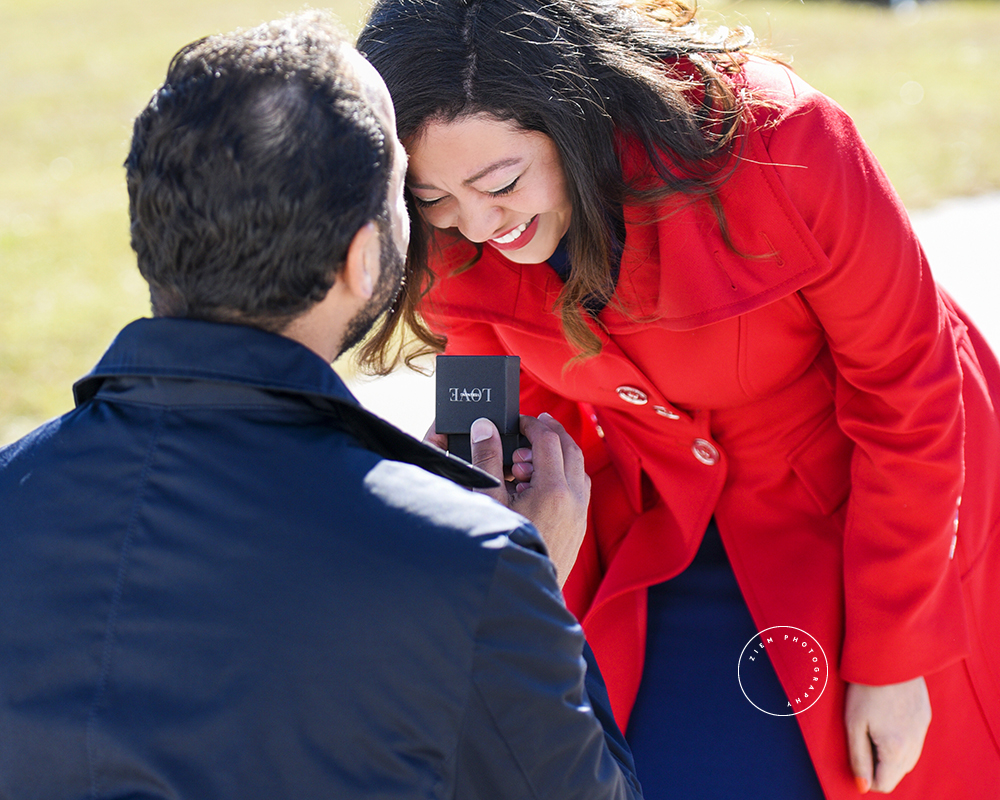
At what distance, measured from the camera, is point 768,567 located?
2023 mm

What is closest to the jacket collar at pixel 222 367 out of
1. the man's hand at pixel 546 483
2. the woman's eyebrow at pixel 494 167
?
the man's hand at pixel 546 483

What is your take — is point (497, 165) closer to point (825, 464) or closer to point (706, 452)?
point (706, 452)

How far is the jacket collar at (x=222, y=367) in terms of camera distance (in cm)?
125

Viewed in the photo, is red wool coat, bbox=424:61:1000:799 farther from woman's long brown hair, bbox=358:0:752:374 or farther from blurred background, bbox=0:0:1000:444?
blurred background, bbox=0:0:1000:444

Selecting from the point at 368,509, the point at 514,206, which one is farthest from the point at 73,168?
the point at 368,509

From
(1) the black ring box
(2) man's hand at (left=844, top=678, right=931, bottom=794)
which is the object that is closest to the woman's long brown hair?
(1) the black ring box

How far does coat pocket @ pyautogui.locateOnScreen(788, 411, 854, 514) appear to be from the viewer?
6.79 feet

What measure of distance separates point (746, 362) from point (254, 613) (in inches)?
46.3

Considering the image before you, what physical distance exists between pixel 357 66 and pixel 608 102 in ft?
2.11

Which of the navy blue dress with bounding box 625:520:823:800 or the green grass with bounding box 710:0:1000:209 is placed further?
the green grass with bounding box 710:0:1000:209

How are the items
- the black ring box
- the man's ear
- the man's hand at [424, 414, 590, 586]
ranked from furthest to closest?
the black ring box < the man's hand at [424, 414, 590, 586] < the man's ear

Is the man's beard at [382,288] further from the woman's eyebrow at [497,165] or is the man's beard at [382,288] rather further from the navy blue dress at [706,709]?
the navy blue dress at [706,709]

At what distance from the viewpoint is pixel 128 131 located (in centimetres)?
755

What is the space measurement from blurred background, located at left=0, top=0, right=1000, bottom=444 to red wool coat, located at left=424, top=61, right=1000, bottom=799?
59 centimetres
